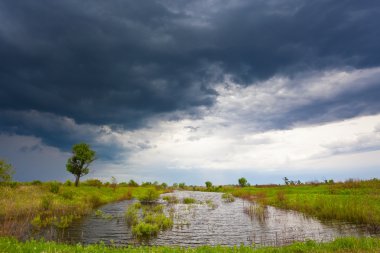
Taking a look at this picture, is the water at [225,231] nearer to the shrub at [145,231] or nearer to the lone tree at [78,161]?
the shrub at [145,231]

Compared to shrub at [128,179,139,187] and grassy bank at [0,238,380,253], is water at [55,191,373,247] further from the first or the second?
shrub at [128,179,139,187]

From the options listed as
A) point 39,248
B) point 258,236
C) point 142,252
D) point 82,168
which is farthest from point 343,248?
point 82,168

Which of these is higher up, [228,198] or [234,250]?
[228,198]

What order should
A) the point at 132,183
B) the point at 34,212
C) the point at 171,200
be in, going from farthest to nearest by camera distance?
the point at 132,183 → the point at 171,200 → the point at 34,212

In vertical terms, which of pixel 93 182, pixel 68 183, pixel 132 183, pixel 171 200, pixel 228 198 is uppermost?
pixel 93 182

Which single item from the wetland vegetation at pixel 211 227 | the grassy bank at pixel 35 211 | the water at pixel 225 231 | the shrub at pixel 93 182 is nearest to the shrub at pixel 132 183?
the shrub at pixel 93 182

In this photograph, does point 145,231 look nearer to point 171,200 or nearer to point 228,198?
point 171,200

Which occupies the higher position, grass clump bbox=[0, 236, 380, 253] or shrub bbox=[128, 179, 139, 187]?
shrub bbox=[128, 179, 139, 187]

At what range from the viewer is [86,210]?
4019 cm

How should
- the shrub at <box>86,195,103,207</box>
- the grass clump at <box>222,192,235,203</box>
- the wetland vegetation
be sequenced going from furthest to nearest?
the grass clump at <box>222,192,235,203</box>
the shrub at <box>86,195,103,207</box>
the wetland vegetation

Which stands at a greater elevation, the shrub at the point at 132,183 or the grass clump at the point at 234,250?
the shrub at the point at 132,183

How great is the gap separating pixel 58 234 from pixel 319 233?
2398 centimetres

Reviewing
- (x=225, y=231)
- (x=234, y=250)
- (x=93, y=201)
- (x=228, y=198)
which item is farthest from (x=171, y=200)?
(x=234, y=250)

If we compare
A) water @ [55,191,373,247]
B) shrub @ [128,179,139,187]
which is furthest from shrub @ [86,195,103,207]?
shrub @ [128,179,139,187]
